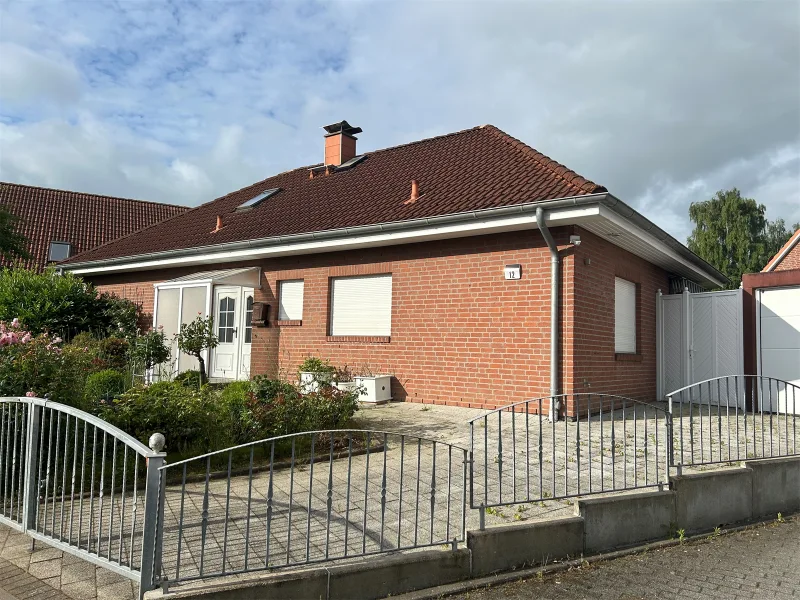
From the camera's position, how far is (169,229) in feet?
54.4

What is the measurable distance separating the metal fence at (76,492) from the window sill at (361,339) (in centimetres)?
537

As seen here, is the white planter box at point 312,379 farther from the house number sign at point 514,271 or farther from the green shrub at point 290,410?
the house number sign at point 514,271

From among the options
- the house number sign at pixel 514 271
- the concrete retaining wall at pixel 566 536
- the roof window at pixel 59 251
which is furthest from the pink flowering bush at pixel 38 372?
the roof window at pixel 59 251

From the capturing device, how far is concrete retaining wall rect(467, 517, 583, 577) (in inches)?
167

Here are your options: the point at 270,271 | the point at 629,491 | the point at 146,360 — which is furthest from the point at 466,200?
the point at 146,360

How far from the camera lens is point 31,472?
4488 mm

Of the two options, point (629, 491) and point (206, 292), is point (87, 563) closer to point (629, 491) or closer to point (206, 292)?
point (629, 491)

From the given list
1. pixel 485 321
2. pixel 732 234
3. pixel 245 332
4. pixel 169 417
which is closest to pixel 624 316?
pixel 485 321

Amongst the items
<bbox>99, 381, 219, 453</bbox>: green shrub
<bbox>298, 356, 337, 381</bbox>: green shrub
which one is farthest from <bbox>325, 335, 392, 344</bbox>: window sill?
<bbox>99, 381, 219, 453</bbox>: green shrub

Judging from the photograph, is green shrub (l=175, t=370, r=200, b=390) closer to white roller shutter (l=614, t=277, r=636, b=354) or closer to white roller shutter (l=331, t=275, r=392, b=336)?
white roller shutter (l=331, t=275, r=392, b=336)

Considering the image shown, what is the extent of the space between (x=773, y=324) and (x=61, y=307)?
583 inches

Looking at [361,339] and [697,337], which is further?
[697,337]

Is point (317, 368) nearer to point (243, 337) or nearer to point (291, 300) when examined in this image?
point (291, 300)

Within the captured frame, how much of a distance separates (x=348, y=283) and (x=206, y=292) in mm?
3487
